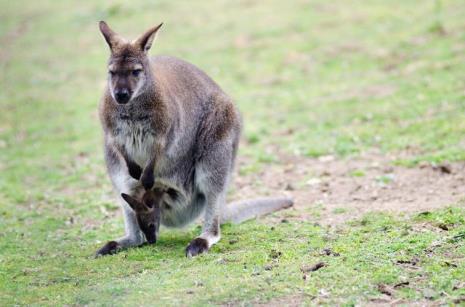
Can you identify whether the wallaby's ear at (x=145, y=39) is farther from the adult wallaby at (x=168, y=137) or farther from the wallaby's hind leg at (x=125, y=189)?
the wallaby's hind leg at (x=125, y=189)

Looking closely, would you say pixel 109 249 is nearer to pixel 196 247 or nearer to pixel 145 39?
pixel 196 247

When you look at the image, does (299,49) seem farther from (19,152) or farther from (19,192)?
(19,192)

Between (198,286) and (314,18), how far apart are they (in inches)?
469

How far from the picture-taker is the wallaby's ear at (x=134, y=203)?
19.6 feet

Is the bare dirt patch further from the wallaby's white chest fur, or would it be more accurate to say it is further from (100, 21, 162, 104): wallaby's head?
(100, 21, 162, 104): wallaby's head

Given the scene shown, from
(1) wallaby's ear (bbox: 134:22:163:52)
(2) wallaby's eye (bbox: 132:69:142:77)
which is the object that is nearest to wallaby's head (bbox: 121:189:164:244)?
(2) wallaby's eye (bbox: 132:69:142:77)

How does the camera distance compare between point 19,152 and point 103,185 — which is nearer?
point 103,185

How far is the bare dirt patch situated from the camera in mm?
6691

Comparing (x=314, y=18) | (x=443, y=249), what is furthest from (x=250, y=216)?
(x=314, y=18)

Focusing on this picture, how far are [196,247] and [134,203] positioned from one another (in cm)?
65

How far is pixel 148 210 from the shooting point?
6055 mm

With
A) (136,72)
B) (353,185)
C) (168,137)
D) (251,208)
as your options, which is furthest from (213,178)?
(353,185)

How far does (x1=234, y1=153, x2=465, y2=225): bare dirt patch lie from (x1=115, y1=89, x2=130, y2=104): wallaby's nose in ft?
6.60

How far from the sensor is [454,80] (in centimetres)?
1053
